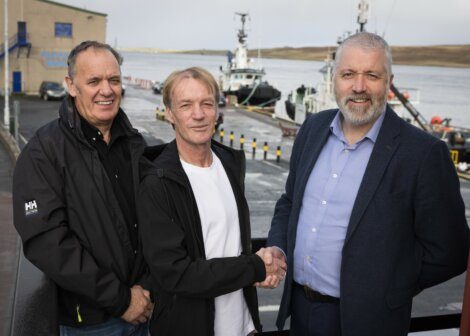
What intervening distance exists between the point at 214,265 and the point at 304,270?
74 centimetres

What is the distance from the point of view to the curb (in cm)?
1663

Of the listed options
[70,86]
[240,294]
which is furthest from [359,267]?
[70,86]

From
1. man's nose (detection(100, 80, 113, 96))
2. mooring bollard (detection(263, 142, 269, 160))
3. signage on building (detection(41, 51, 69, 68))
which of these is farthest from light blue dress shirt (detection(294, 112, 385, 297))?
signage on building (detection(41, 51, 69, 68))

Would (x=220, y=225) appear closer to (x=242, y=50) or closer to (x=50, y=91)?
(x=50, y=91)

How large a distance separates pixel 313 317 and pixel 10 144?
16.9 m

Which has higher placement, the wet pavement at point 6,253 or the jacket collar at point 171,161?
the jacket collar at point 171,161

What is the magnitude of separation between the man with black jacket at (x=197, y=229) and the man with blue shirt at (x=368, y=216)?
0.91ft

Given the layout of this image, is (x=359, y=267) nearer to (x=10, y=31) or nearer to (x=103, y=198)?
(x=103, y=198)

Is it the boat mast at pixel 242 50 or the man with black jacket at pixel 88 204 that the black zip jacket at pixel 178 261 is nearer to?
the man with black jacket at pixel 88 204

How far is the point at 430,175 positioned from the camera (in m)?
2.78

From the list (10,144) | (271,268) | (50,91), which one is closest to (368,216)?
(271,268)

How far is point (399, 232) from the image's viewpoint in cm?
284

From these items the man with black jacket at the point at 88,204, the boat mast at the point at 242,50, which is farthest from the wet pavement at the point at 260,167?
the boat mast at the point at 242,50

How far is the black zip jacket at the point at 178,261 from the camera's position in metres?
2.59
